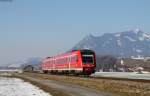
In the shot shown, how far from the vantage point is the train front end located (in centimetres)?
7169

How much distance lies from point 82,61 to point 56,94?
129ft

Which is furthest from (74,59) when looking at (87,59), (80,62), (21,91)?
(21,91)

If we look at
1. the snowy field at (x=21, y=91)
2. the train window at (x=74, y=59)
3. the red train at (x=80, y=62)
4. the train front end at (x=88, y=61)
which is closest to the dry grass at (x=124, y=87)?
the snowy field at (x=21, y=91)

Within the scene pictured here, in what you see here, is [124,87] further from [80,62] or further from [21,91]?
[80,62]

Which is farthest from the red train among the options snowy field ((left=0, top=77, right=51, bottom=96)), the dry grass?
snowy field ((left=0, top=77, right=51, bottom=96))

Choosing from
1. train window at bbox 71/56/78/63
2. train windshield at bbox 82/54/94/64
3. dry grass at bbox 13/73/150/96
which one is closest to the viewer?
dry grass at bbox 13/73/150/96

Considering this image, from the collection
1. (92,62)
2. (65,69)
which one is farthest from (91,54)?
(65,69)

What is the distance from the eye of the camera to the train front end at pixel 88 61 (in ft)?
235

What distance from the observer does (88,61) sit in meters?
72.7

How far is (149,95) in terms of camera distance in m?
30.1

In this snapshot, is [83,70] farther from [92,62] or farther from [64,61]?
[64,61]

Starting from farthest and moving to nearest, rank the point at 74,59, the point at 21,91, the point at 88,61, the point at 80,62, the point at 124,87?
the point at 74,59 → the point at 88,61 → the point at 80,62 → the point at 124,87 → the point at 21,91

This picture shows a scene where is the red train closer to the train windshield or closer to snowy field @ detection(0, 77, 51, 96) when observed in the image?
the train windshield

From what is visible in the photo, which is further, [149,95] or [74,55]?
[74,55]
